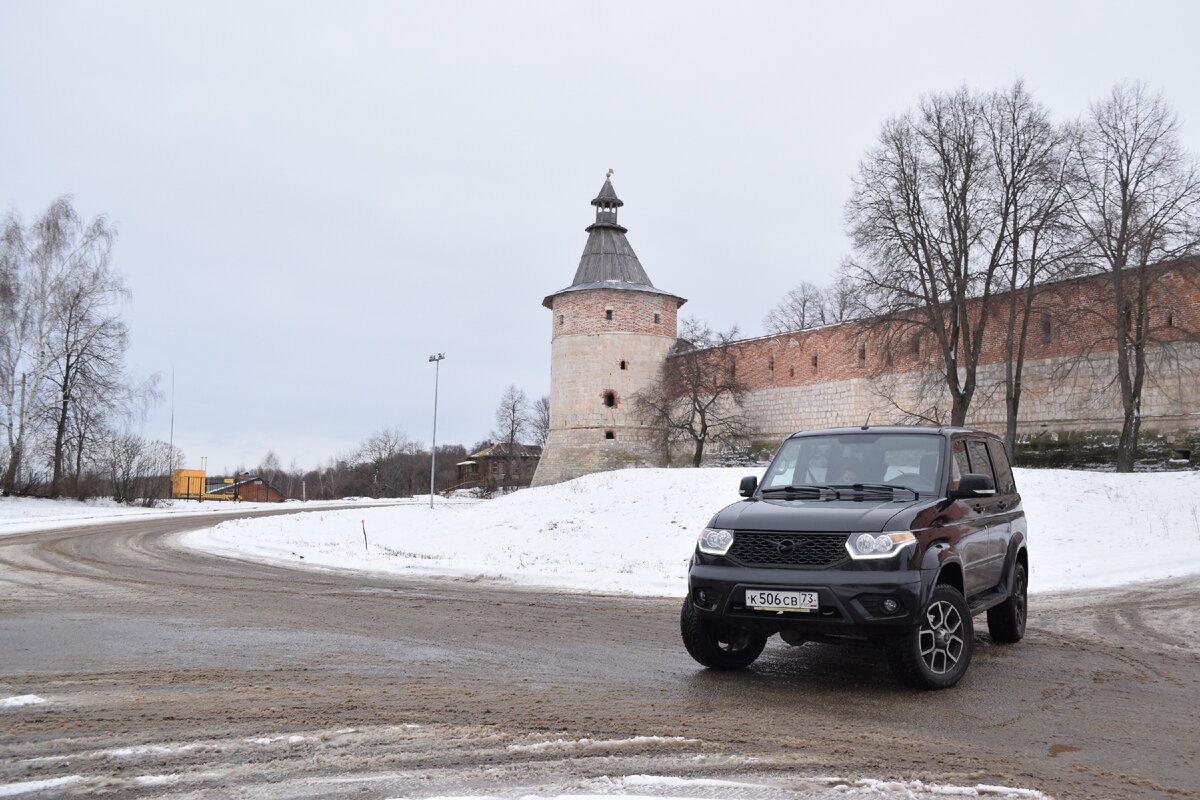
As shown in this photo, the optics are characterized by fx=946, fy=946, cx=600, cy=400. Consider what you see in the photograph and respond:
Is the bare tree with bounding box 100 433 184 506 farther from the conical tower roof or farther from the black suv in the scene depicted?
the black suv

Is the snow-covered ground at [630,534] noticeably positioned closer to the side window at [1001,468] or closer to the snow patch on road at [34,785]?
A: the side window at [1001,468]

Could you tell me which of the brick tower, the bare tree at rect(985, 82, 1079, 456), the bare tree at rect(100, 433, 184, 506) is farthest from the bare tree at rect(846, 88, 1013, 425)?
the bare tree at rect(100, 433, 184, 506)

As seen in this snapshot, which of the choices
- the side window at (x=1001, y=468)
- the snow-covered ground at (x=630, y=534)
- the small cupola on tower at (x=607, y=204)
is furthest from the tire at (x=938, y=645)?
the small cupola on tower at (x=607, y=204)

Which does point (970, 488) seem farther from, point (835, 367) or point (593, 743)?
point (835, 367)

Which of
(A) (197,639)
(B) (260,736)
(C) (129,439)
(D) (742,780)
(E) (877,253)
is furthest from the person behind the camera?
(C) (129,439)

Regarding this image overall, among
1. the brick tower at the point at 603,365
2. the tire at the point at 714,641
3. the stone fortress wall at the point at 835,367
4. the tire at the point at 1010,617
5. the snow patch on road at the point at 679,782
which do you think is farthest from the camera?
Result: the brick tower at the point at 603,365

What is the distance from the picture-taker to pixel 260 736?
16.8ft

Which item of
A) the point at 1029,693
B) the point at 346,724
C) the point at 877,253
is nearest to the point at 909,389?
the point at 877,253

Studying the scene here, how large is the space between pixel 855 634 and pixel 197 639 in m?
5.78

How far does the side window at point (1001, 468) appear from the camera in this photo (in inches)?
349

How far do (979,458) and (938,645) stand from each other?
2.48m

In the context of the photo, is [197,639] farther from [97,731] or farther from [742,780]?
[742,780]

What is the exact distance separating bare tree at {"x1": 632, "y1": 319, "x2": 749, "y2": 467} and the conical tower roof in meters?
4.73

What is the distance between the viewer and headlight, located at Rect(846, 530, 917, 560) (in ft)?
21.0
